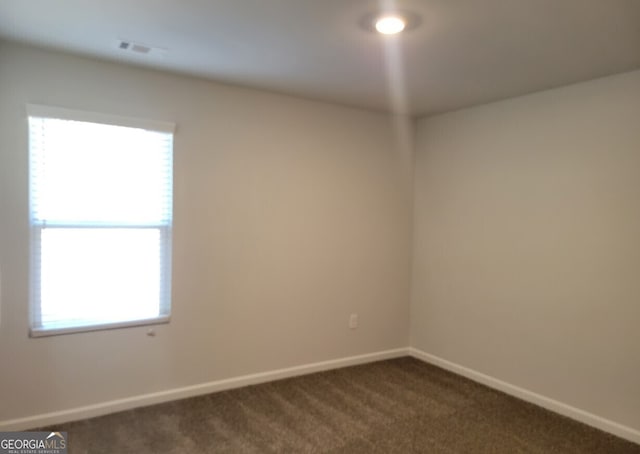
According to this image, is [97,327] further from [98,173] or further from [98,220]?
[98,173]

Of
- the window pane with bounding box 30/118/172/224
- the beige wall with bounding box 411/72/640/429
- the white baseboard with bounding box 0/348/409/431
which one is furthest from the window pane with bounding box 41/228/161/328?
the beige wall with bounding box 411/72/640/429

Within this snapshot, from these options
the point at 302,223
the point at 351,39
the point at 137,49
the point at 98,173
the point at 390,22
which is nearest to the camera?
the point at 390,22

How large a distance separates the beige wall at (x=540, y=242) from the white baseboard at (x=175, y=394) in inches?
30.9

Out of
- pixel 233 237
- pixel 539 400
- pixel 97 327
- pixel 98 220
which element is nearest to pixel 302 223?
pixel 233 237

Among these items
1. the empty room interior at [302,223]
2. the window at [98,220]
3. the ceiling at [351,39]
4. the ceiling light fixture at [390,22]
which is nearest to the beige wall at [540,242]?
the empty room interior at [302,223]

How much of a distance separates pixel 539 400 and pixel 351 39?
9.28 feet

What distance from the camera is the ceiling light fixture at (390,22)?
2.11 m

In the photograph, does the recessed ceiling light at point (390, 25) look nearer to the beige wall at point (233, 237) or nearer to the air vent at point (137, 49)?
the air vent at point (137, 49)

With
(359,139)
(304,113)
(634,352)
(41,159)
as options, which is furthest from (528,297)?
(41,159)

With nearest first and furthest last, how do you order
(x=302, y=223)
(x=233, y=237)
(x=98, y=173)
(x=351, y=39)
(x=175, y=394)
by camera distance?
(x=351, y=39)
(x=98, y=173)
(x=175, y=394)
(x=233, y=237)
(x=302, y=223)

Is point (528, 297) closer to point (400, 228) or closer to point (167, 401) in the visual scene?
point (400, 228)

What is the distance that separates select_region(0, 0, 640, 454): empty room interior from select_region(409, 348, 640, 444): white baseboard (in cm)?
2

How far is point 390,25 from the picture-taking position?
7.29ft

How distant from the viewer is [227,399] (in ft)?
10.8
